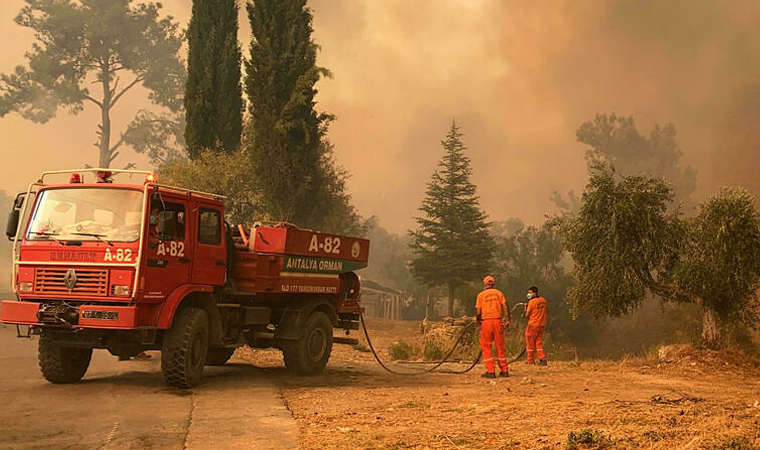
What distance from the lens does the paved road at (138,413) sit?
7.69 metres

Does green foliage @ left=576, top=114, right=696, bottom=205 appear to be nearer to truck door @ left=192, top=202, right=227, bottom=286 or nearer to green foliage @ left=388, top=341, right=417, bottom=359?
green foliage @ left=388, top=341, right=417, bottom=359

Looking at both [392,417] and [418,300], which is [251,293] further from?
[418,300]

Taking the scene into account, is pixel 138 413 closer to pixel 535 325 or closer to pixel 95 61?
pixel 535 325

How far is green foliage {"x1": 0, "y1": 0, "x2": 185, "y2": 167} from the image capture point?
60906 mm

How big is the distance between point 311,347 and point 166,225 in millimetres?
4245

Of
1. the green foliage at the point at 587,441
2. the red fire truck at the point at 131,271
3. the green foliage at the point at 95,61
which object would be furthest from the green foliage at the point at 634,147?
the green foliage at the point at 587,441

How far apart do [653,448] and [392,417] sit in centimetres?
333

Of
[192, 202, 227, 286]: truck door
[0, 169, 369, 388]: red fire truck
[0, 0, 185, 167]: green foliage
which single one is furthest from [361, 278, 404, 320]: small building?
[192, 202, 227, 286]: truck door

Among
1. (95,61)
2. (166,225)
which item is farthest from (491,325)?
(95,61)

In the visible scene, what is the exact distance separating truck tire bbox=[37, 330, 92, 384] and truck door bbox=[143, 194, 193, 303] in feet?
6.24

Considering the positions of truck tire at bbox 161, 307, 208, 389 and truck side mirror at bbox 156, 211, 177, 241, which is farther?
truck tire at bbox 161, 307, 208, 389

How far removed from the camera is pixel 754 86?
263 feet

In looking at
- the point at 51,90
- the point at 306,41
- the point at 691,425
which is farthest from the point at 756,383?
the point at 51,90

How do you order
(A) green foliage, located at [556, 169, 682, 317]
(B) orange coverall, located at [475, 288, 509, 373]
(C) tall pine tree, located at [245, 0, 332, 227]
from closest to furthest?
(B) orange coverall, located at [475, 288, 509, 373] < (A) green foliage, located at [556, 169, 682, 317] < (C) tall pine tree, located at [245, 0, 332, 227]
